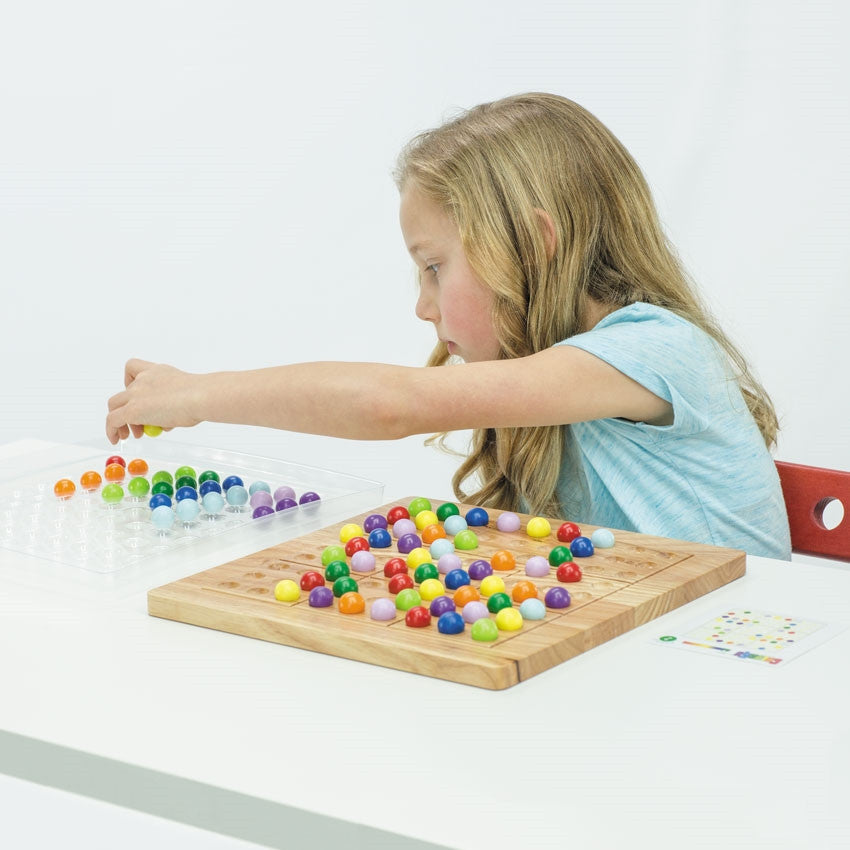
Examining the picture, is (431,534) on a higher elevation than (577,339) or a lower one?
lower

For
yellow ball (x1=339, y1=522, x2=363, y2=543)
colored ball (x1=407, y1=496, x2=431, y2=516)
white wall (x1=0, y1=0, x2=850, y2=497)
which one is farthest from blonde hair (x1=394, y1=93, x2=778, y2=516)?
white wall (x1=0, y1=0, x2=850, y2=497)

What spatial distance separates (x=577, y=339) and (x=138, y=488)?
0.49 meters

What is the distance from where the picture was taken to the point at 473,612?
971 mm

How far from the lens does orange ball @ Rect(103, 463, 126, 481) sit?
1467 millimetres

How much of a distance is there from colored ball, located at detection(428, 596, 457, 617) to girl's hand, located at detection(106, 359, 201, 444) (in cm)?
43

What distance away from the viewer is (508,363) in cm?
128

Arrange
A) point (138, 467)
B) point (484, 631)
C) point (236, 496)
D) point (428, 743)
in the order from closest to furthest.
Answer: point (428, 743) < point (484, 631) < point (236, 496) < point (138, 467)

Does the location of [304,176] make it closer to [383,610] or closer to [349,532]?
[349,532]

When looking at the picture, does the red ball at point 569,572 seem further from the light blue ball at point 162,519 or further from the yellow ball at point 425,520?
the light blue ball at point 162,519

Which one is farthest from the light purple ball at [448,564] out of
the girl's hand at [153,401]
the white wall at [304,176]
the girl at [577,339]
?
the white wall at [304,176]

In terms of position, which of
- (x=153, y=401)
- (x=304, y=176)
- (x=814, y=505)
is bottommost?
(x=814, y=505)

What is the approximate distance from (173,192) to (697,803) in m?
2.66

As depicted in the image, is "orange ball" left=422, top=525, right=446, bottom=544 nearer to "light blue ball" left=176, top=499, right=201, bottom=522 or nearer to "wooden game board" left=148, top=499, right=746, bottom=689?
"wooden game board" left=148, top=499, right=746, bottom=689

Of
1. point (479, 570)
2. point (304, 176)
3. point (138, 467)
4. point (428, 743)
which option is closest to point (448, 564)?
point (479, 570)
